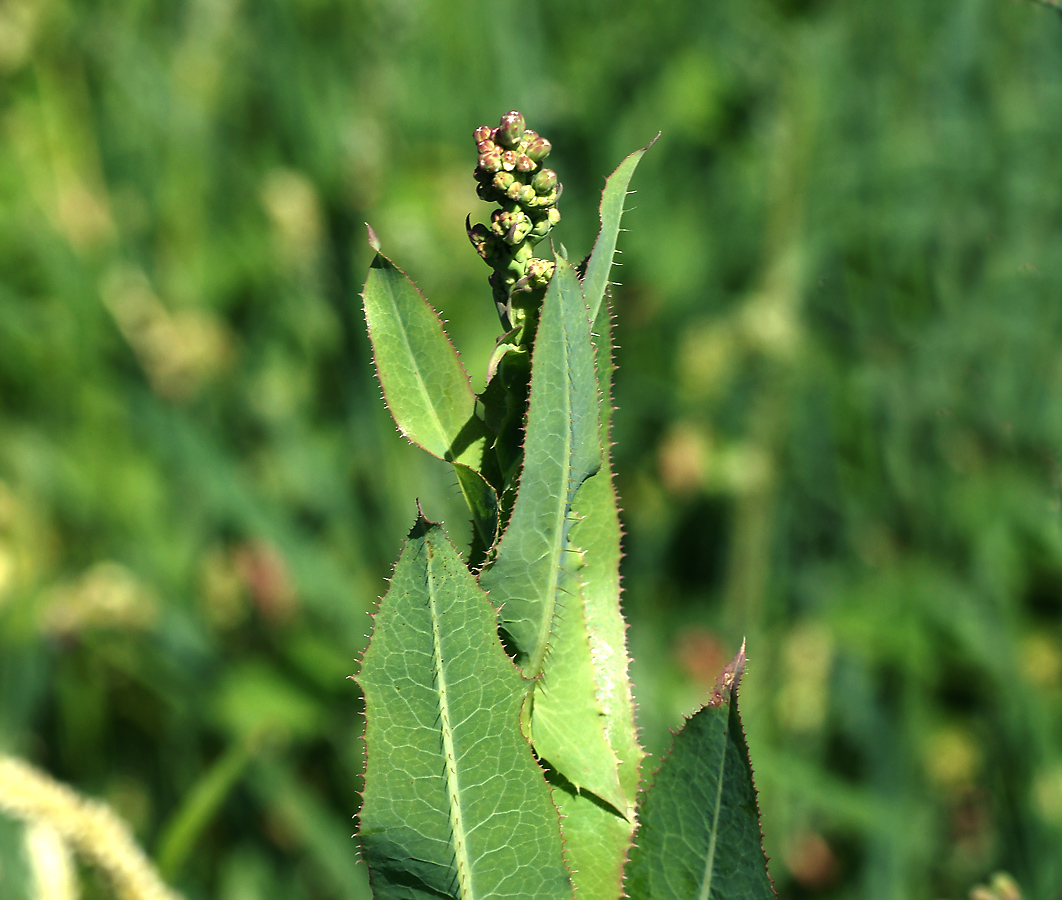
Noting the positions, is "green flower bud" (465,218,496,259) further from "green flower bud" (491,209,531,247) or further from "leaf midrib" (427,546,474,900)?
"leaf midrib" (427,546,474,900)

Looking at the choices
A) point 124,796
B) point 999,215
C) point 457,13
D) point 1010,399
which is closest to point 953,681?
point 1010,399

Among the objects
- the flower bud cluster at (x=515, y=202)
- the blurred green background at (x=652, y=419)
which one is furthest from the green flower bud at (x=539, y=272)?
the blurred green background at (x=652, y=419)

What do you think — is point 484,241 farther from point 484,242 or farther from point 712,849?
point 712,849

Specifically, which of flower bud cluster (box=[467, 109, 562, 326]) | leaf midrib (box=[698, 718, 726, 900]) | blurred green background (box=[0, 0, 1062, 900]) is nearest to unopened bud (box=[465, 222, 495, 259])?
flower bud cluster (box=[467, 109, 562, 326])

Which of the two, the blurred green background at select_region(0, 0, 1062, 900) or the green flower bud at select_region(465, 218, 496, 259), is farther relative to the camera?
the blurred green background at select_region(0, 0, 1062, 900)

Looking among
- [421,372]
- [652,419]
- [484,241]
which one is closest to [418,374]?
[421,372]

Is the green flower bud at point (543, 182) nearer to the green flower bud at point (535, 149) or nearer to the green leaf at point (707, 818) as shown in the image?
the green flower bud at point (535, 149)
